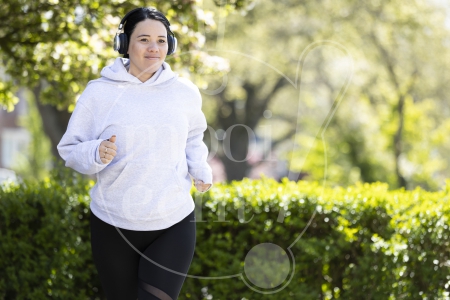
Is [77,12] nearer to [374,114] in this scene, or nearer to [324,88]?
[374,114]

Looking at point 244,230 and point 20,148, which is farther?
point 20,148

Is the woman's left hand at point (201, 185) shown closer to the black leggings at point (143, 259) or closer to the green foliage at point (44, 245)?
the black leggings at point (143, 259)

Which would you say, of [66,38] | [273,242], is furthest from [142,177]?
[66,38]

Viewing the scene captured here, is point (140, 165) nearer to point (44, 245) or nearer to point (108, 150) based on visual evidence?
point (108, 150)

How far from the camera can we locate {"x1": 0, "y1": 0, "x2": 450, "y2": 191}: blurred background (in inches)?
251

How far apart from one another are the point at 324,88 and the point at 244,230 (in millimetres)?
21478

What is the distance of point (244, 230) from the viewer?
4727mm

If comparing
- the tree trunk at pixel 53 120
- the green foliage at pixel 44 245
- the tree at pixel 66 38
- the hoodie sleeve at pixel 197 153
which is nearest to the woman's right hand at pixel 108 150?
the hoodie sleeve at pixel 197 153

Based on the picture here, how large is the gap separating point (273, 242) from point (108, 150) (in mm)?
2178

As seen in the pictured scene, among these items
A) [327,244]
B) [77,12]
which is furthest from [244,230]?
[77,12]

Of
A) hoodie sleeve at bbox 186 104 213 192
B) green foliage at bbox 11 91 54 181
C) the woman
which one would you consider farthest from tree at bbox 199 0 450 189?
the woman

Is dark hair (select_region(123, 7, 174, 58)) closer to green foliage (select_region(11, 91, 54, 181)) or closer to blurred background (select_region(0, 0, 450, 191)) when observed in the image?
blurred background (select_region(0, 0, 450, 191))

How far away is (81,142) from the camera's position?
3.06m

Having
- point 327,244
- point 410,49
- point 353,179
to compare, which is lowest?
point 353,179
